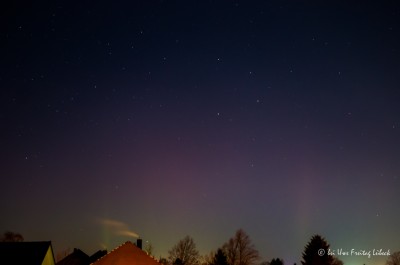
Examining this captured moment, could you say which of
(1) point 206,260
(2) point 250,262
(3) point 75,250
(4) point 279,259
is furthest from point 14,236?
(4) point 279,259

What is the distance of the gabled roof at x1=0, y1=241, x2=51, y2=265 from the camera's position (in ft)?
145

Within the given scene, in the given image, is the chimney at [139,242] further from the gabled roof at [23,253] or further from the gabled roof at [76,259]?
the gabled roof at [76,259]

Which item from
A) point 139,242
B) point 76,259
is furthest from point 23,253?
point 76,259

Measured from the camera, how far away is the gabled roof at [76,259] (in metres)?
71.5

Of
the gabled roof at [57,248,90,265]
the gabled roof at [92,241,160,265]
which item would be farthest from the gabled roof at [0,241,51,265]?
the gabled roof at [57,248,90,265]

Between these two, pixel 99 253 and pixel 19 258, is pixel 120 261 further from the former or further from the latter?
pixel 99 253

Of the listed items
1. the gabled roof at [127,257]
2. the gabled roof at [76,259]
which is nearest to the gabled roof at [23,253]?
the gabled roof at [127,257]

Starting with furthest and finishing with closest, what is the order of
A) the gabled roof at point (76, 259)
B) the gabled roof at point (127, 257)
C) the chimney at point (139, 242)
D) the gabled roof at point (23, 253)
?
1. the gabled roof at point (76, 259)
2. the chimney at point (139, 242)
3. the gabled roof at point (23, 253)
4. the gabled roof at point (127, 257)

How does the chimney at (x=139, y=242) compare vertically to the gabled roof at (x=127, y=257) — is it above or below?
above

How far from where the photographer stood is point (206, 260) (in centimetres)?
9000

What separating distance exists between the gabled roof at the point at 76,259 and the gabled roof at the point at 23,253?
84.9ft

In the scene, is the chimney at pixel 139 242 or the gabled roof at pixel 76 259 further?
the gabled roof at pixel 76 259

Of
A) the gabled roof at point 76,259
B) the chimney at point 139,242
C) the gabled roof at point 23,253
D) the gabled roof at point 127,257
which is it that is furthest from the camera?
the gabled roof at point 76,259

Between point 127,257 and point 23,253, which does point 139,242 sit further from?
point 23,253
